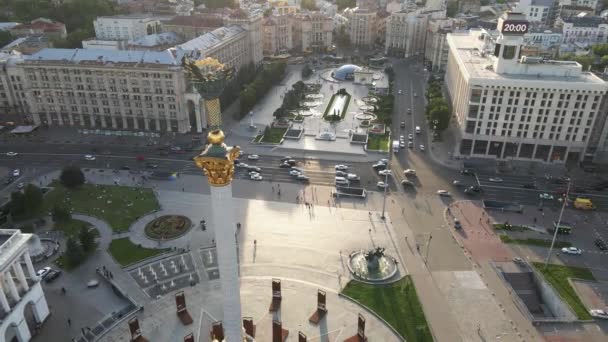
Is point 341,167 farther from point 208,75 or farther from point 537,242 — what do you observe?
point 208,75

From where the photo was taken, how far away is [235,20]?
590 ft

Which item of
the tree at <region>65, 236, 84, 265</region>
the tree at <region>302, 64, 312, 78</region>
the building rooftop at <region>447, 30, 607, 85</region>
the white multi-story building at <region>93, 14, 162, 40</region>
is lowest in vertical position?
the tree at <region>302, 64, 312, 78</region>

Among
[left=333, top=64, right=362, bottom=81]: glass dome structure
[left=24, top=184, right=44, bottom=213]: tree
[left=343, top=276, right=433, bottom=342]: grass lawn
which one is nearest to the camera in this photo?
[left=343, top=276, right=433, bottom=342]: grass lawn

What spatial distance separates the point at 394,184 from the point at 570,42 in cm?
14761

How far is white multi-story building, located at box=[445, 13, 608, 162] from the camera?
353 feet

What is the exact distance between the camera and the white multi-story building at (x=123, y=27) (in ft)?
632

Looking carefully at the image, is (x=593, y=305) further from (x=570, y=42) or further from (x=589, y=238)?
(x=570, y=42)

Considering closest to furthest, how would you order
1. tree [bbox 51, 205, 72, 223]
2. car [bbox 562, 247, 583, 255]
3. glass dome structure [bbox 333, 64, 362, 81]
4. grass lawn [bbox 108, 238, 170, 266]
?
grass lawn [bbox 108, 238, 170, 266], car [bbox 562, 247, 583, 255], tree [bbox 51, 205, 72, 223], glass dome structure [bbox 333, 64, 362, 81]

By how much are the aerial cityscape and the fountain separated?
36 centimetres

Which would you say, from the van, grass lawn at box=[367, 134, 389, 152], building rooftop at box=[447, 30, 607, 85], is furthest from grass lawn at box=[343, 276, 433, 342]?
building rooftop at box=[447, 30, 607, 85]

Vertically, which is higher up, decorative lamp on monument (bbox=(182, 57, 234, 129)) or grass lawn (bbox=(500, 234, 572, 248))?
decorative lamp on monument (bbox=(182, 57, 234, 129))

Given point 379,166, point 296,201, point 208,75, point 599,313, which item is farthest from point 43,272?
point 599,313

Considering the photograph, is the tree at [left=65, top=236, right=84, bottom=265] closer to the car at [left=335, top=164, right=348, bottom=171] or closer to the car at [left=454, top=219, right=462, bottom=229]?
the car at [left=335, top=164, right=348, bottom=171]

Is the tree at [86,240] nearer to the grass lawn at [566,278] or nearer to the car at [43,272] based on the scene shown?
Answer: the car at [43,272]
